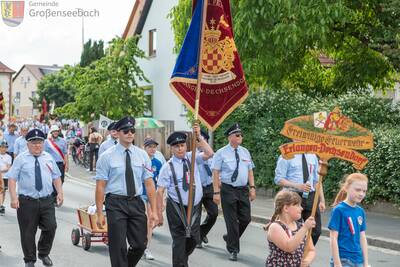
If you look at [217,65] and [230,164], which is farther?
[230,164]

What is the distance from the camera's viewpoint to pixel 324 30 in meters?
18.8

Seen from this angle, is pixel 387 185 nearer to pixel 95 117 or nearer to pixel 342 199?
pixel 342 199

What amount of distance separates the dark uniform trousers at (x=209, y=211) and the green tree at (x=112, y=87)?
64.4 feet

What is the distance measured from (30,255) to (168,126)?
73.2 feet

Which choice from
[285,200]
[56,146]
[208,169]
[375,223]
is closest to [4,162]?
[56,146]

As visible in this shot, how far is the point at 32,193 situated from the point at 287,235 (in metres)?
5.02

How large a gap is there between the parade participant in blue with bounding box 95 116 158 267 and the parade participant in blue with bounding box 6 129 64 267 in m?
1.93

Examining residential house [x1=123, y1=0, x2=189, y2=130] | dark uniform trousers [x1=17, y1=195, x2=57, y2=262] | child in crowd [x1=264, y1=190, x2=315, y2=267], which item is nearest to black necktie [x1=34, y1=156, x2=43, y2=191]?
dark uniform trousers [x1=17, y1=195, x2=57, y2=262]

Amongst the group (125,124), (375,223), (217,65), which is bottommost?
(375,223)

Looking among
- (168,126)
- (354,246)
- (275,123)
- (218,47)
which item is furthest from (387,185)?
(168,126)

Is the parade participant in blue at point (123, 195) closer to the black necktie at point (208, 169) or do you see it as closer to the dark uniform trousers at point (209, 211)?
the dark uniform trousers at point (209, 211)

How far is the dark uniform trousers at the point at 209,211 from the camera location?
12.1 metres

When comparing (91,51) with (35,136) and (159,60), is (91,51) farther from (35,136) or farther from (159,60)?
(35,136)

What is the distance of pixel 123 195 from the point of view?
8.16m
